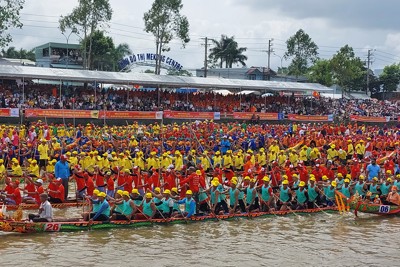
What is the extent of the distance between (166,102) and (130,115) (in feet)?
19.4

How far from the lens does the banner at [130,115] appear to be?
1405 inches

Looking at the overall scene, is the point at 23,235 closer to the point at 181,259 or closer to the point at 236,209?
the point at 181,259

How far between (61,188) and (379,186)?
10.6 meters

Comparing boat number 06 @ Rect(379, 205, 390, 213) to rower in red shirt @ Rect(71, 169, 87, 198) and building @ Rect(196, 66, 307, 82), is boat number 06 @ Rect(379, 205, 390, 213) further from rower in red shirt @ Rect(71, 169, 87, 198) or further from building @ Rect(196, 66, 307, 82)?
building @ Rect(196, 66, 307, 82)

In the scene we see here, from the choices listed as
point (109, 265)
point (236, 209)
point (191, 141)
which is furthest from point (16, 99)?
point (109, 265)

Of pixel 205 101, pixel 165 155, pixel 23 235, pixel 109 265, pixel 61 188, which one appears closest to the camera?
pixel 109 265

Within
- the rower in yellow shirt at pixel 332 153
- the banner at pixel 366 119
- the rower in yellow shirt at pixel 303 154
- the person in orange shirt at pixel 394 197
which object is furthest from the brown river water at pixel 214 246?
the banner at pixel 366 119

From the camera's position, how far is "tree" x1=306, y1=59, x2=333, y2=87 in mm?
65056

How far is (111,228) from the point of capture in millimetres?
14922

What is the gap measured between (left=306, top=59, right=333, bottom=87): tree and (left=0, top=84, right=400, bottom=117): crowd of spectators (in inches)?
349

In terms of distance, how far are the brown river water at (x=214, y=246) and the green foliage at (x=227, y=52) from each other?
219 feet

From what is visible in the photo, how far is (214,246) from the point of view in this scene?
14.5 m

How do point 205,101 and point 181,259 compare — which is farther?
point 205,101

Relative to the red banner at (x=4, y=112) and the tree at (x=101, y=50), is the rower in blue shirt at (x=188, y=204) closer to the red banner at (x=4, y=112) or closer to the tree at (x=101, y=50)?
the red banner at (x=4, y=112)
